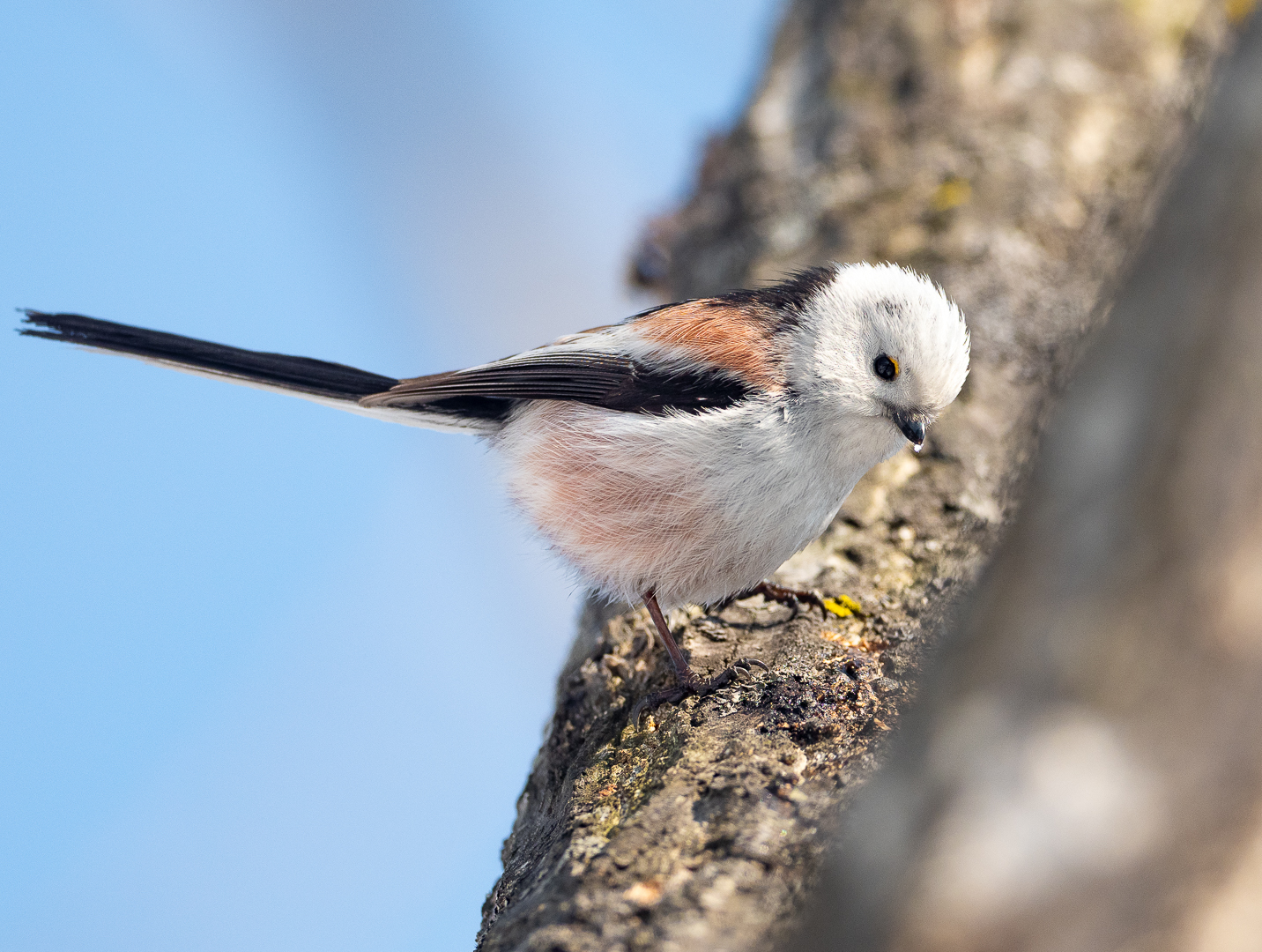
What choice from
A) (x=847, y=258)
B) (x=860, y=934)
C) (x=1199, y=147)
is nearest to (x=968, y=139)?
(x=847, y=258)

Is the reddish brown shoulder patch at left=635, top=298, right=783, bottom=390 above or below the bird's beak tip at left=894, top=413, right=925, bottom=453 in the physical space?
above

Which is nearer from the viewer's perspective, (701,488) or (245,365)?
(701,488)

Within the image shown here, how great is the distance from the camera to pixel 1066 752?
3.51 ft

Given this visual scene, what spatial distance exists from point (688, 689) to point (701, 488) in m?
0.64

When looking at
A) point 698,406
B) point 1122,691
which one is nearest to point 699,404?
point 698,406

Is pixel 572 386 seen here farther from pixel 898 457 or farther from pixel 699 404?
pixel 898 457

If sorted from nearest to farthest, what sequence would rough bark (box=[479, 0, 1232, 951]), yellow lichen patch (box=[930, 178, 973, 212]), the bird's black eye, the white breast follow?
1. rough bark (box=[479, 0, 1232, 951])
2. the white breast
3. the bird's black eye
4. yellow lichen patch (box=[930, 178, 973, 212])

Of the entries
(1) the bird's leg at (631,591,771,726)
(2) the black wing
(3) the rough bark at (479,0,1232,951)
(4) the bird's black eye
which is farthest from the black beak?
(1) the bird's leg at (631,591,771,726)

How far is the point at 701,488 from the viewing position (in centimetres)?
301

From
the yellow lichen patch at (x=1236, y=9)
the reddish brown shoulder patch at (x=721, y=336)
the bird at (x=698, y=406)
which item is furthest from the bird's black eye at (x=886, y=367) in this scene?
the yellow lichen patch at (x=1236, y=9)

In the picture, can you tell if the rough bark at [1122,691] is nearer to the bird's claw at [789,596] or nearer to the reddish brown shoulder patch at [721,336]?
the bird's claw at [789,596]

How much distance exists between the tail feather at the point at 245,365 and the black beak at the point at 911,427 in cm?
161

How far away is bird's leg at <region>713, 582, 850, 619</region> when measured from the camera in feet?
10.00

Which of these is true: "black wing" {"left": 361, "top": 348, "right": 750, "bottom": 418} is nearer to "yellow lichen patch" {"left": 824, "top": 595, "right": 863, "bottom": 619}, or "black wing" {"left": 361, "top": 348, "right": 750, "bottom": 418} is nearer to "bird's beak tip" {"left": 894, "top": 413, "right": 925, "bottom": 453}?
"bird's beak tip" {"left": 894, "top": 413, "right": 925, "bottom": 453}
